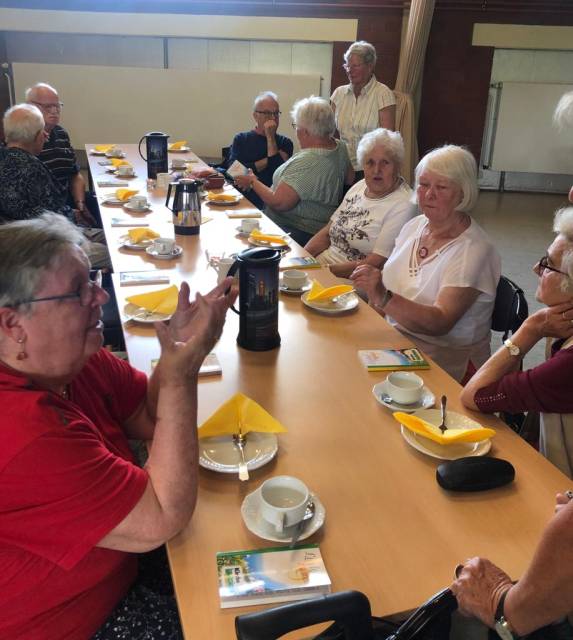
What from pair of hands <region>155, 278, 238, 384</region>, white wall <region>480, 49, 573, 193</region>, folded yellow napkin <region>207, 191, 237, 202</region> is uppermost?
white wall <region>480, 49, 573, 193</region>

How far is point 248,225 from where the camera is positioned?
291 cm

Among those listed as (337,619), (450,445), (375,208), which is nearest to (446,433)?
(450,445)

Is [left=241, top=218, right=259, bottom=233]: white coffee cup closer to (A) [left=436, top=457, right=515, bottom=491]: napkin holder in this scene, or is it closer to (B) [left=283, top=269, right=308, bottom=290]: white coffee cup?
(B) [left=283, top=269, right=308, bottom=290]: white coffee cup

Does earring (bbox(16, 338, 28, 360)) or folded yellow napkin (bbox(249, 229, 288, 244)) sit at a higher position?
earring (bbox(16, 338, 28, 360))

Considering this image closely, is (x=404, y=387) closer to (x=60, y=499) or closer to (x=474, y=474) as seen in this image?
(x=474, y=474)

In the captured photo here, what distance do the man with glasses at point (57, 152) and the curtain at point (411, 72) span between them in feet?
10.8

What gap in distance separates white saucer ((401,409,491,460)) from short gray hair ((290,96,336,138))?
2346mm

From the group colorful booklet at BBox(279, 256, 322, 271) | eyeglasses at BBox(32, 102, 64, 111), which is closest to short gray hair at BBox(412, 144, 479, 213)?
colorful booklet at BBox(279, 256, 322, 271)

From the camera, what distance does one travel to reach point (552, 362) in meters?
1.43

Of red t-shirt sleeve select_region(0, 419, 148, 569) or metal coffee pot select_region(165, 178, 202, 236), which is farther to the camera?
metal coffee pot select_region(165, 178, 202, 236)

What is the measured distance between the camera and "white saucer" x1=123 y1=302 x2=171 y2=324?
185 cm

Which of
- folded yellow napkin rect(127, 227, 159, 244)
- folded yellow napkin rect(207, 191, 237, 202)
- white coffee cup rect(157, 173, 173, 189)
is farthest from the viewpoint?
white coffee cup rect(157, 173, 173, 189)

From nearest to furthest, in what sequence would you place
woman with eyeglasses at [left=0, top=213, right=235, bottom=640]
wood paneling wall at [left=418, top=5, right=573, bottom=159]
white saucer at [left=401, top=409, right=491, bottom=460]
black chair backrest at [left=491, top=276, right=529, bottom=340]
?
1. woman with eyeglasses at [left=0, top=213, right=235, bottom=640]
2. white saucer at [left=401, top=409, right=491, bottom=460]
3. black chair backrest at [left=491, top=276, right=529, bottom=340]
4. wood paneling wall at [left=418, top=5, right=573, bottom=159]

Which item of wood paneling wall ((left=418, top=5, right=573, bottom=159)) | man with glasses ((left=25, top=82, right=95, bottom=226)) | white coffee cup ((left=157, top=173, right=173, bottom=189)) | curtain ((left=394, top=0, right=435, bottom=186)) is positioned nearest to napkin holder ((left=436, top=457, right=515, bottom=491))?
white coffee cup ((left=157, top=173, right=173, bottom=189))
